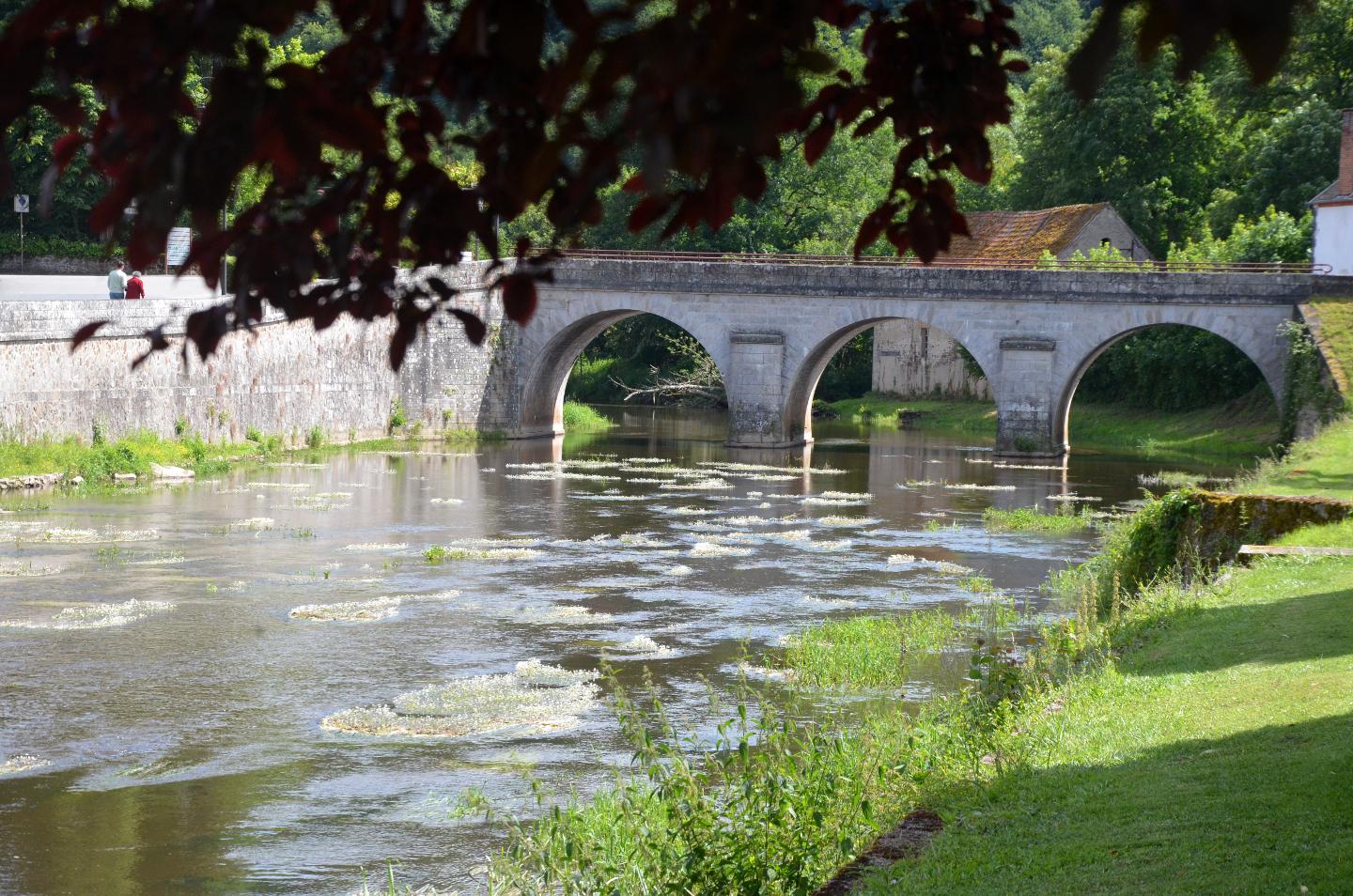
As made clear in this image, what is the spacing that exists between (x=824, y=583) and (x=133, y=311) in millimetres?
14471

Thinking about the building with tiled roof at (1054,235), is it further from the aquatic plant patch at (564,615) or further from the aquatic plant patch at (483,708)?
the aquatic plant patch at (483,708)

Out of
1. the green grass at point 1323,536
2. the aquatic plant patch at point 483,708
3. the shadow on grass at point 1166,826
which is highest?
the green grass at point 1323,536

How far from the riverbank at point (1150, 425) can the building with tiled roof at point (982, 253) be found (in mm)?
1571

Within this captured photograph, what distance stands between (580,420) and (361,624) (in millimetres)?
30558

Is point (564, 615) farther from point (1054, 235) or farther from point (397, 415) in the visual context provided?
point (1054, 235)

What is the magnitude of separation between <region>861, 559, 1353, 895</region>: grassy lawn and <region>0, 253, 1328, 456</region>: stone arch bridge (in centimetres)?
2367

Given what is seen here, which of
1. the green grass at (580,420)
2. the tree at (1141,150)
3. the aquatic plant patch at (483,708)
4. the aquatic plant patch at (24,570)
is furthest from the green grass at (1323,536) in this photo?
the tree at (1141,150)

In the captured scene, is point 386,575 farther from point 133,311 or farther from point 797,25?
point 797,25

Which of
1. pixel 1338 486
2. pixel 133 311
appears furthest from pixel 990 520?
pixel 133 311

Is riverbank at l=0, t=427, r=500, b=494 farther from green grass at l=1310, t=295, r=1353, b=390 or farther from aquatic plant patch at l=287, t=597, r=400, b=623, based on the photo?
green grass at l=1310, t=295, r=1353, b=390

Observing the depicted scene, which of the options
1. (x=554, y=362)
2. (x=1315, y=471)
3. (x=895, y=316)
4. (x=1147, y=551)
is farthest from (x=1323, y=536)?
(x=554, y=362)

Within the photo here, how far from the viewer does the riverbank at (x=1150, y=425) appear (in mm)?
40250

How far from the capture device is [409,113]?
3.55m

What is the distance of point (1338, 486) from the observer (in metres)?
19.3
